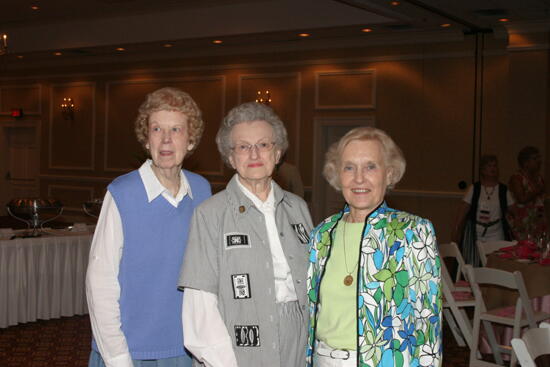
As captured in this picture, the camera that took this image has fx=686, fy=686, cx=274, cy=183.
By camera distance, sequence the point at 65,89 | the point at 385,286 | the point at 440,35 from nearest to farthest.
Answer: the point at 385,286 → the point at 440,35 → the point at 65,89

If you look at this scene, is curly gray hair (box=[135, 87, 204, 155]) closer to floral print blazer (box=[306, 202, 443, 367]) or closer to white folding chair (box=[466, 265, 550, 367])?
floral print blazer (box=[306, 202, 443, 367])

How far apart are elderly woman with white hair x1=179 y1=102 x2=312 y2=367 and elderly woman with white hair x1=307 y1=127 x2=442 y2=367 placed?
82 mm

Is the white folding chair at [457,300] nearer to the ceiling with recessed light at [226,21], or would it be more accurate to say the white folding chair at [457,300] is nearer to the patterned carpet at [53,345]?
the patterned carpet at [53,345]

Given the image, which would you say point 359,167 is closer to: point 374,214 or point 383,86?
point 374,214

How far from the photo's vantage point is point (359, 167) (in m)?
2.29

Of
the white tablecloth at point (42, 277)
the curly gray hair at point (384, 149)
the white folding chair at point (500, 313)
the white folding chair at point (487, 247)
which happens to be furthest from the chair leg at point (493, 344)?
the white tablecloth at point (42, 277)

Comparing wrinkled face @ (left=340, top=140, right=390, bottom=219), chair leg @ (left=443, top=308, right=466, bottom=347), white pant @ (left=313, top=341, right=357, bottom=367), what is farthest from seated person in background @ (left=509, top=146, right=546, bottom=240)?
white pant @ (left=313, top=341, right=357, bottom=367)

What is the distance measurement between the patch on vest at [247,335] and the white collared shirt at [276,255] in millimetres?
122

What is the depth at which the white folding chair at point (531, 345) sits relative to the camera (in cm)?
243

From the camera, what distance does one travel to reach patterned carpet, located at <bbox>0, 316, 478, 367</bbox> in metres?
5.35

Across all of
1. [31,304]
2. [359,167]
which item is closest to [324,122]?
[31,304]

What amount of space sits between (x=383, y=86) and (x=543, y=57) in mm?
2241

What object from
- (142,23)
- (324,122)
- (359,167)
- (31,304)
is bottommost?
(31,304)

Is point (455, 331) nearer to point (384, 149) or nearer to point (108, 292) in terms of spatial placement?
point (384, 149)
